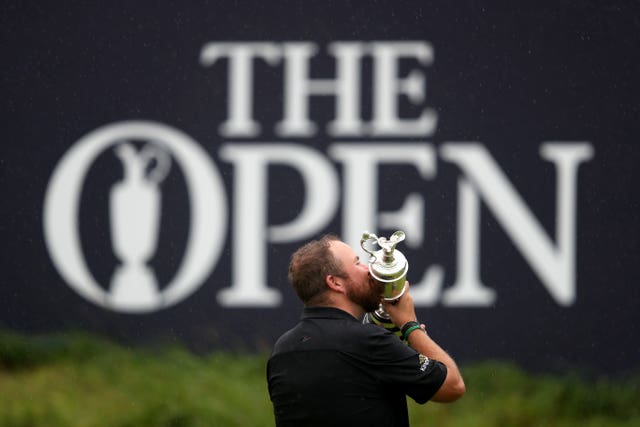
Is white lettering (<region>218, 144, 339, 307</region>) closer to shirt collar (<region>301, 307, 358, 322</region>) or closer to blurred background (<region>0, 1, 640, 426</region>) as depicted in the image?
blurred background (<region>0, 1, 640, 426</region>)

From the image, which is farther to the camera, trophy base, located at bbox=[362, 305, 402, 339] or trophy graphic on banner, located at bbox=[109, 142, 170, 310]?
trophy graphic on banner, located at bbox=[109, 142, 170, 310]

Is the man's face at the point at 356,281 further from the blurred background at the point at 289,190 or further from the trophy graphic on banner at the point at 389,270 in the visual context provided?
the blurred background at the point at 289,190

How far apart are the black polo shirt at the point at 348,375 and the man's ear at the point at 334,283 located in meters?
0.07

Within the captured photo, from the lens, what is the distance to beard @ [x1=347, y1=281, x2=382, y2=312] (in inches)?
147

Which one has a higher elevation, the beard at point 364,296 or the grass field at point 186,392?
the beard at point 364,296

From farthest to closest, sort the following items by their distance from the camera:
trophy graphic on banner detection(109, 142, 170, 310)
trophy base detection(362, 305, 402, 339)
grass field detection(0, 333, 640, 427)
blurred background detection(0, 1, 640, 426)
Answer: trophy graphic on banner detection(109, 142, 170, 310) < blurred background detection(0, 1, 640, 426) < grass field detection(0, 333, 640, 427) < trophy base detection(362, 305, 402, 339)

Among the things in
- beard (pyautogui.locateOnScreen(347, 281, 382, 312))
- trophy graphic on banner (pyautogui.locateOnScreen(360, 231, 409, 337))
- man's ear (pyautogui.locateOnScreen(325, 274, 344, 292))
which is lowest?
beard (pyautogui.locateOnScreen(347, 281, 382, 312))

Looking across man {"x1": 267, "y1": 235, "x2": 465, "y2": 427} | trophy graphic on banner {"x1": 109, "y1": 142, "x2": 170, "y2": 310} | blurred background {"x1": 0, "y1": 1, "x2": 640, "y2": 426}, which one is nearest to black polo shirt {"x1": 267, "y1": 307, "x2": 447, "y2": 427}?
man {"x1": 267, "y1": 235, "x2": 465, "y2": 427}

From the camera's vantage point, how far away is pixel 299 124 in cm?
687

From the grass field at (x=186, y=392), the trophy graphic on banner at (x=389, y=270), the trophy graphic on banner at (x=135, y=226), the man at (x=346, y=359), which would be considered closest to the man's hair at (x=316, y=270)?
the man at (x=346, y=359)

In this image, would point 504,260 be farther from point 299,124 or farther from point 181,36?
point 181,36

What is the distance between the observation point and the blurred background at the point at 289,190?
6758mm

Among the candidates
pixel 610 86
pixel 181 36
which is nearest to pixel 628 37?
pixel 610 86

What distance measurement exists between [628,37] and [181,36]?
101 inches
